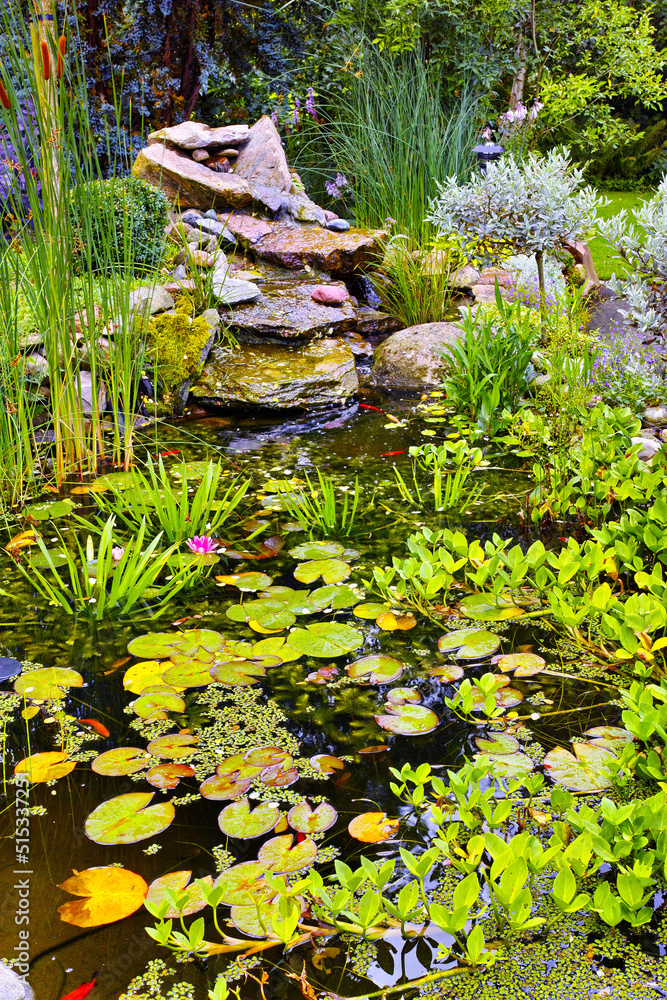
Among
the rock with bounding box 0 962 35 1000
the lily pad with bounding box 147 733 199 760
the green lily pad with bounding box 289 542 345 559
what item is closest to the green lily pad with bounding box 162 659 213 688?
the lily pad with bounding box 147 733 199 760

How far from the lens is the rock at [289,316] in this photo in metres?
4.83

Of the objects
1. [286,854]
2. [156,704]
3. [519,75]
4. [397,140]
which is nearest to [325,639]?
[156,704]

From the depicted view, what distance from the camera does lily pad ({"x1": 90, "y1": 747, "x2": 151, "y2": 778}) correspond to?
169cm

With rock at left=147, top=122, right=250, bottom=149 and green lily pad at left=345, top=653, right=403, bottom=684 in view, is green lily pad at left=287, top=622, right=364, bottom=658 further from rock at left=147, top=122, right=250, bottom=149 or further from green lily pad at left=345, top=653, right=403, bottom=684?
rock at left=147, top=122, right=250, bottom=149

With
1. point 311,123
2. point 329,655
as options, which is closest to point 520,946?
point 329,655

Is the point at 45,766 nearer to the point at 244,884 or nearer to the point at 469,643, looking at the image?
the point at 244,884

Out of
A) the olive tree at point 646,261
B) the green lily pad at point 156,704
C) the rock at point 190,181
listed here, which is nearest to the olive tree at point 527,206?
the olive tree at point 646,261

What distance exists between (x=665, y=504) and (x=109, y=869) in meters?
1.83

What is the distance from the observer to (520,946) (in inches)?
50.3

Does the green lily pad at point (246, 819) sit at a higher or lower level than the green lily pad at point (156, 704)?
higher

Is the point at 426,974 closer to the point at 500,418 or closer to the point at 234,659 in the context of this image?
the point at 234,659

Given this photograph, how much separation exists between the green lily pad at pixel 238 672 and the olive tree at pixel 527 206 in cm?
241

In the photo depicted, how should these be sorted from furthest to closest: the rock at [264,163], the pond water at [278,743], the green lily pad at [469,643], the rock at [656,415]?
the rock at [264,163]
the rock at [656,415]
the green lily pad at [469,643]
the pond water at [278,743]

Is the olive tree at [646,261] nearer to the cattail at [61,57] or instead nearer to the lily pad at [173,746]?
the cattail at [61,57]
